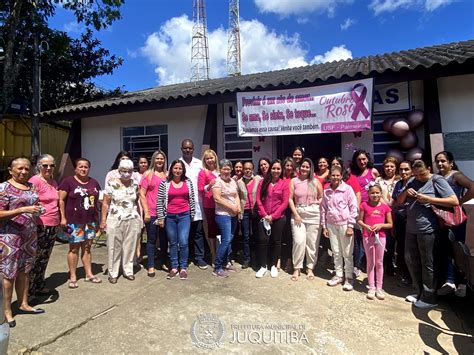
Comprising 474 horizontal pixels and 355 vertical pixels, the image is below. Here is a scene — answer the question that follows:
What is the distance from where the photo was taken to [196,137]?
7648 mm

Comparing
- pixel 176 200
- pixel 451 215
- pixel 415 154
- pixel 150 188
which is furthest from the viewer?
pixel 415 154

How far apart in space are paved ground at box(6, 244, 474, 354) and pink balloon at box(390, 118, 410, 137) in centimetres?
269

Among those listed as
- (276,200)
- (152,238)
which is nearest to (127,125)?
(152,238)

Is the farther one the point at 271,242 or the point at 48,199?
the point at 271,242

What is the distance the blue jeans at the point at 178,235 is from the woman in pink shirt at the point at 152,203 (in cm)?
27

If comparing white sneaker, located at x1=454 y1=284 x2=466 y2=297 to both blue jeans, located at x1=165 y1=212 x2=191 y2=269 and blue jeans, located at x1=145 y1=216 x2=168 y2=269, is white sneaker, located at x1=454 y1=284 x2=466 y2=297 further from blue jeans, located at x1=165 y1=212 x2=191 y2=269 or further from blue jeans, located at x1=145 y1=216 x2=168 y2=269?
A: blue jeans, located at x1=145 y1=216 x2=168 y2=269

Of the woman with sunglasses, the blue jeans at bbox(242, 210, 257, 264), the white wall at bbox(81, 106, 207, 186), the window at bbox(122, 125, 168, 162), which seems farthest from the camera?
the window at bbox(122, 125, 168, 162)

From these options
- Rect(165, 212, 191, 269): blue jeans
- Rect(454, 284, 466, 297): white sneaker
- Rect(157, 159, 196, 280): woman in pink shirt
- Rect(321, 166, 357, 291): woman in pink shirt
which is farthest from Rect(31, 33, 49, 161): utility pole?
Rect(454, 284, 466, 297): white sneaker

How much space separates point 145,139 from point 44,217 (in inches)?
189

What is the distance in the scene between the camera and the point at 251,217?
496 centimetres

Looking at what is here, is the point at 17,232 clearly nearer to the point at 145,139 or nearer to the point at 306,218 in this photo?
the point at 306,218

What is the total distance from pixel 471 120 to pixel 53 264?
23.8 ft

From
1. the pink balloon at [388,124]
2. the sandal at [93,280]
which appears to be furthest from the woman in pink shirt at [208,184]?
the pink balloon at [388,124]

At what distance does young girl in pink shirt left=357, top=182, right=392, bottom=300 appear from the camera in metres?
3.94
